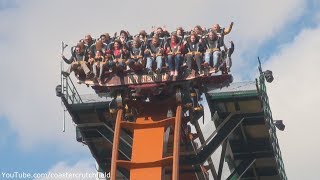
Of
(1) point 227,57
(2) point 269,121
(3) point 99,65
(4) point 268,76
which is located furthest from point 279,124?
(3) point 99,65

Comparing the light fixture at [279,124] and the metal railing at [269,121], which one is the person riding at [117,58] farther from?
the light fixture at [279,124]

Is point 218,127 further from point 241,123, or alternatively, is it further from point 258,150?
point 258,150

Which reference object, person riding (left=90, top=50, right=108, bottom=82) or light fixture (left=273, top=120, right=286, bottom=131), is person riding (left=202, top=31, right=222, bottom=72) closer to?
person riding (left=90, top=50, right=108, bottom=82)

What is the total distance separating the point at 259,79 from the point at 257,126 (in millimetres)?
2136

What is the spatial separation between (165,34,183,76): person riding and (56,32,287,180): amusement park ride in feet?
1.02

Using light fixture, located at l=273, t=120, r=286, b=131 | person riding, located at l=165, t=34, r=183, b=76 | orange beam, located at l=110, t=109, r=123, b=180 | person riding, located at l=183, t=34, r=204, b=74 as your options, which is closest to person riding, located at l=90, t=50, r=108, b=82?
orange beam, located at l=110, t=109, r=123, b=180

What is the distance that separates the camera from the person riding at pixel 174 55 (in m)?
22.9

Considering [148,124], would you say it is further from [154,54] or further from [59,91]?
[59,91]

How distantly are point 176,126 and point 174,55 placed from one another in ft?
8.04

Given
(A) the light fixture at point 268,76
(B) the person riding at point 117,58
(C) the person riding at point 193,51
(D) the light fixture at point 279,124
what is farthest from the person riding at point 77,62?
(D) the light fixture at point 279,124

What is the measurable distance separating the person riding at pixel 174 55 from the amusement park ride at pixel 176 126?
31 cm

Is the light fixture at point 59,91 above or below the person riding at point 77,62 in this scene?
below

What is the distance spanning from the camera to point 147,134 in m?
22.3

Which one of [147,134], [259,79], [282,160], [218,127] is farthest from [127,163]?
[282,160]
